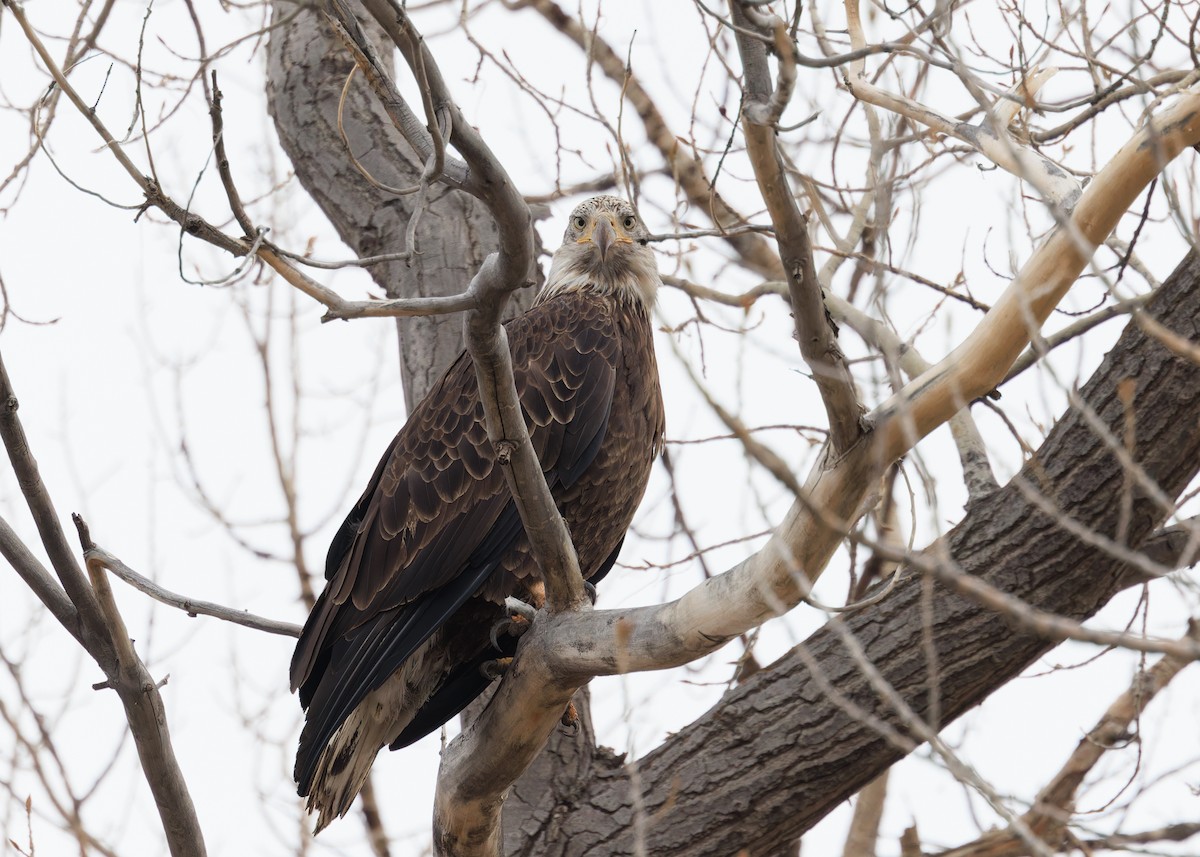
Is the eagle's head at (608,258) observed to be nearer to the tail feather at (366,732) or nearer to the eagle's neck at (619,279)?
the eagle's neck at (619,279)

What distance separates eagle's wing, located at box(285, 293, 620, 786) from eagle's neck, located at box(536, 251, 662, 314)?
430 millimetres

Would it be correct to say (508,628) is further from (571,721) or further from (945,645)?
(945,645)

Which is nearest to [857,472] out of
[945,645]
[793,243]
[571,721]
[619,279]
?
[793,243]

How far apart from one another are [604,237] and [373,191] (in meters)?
1.19

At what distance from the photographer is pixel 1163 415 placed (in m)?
3.44

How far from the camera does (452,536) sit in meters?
3.95

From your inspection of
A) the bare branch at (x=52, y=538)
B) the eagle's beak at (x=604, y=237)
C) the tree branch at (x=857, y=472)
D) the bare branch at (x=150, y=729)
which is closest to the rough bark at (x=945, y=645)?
the tree branch at (x=857, y=472)

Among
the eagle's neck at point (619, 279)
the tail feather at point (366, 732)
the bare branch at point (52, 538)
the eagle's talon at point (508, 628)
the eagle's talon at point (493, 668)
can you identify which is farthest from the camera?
the eagle's neck at point (619, 279)

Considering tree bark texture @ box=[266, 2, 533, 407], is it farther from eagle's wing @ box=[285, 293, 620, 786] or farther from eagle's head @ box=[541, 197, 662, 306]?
eagle's wing @ box=[285, 293, 620, 786]

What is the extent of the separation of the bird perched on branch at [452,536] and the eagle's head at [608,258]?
1.00 ft

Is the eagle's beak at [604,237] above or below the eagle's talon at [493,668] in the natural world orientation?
above

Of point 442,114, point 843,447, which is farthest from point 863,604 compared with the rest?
point 442,114

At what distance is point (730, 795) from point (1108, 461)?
4.74 ft

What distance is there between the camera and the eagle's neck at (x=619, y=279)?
472 cm
